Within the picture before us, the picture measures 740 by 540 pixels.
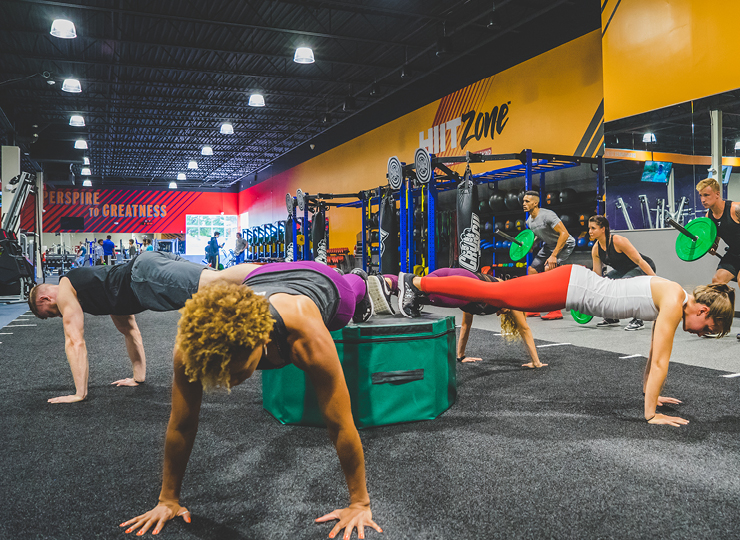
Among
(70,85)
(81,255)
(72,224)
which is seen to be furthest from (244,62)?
(72,224)

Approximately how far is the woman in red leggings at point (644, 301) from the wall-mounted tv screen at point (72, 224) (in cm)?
2335

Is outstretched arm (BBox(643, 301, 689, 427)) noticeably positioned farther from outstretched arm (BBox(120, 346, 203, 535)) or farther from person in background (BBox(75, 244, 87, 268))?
person in background (BBox(75, 244, 87, 268))

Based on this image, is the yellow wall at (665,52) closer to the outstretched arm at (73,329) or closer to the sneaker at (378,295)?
the sneaker at (378,295)

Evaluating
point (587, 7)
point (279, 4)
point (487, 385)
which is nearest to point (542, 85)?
point (587, 7)

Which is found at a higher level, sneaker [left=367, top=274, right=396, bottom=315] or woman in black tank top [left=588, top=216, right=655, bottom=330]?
woman in black tank top [left=588, top=216, right=655, bottom=330]

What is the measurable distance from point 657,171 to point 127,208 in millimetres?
22572

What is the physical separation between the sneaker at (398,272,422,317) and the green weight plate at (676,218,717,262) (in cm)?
293

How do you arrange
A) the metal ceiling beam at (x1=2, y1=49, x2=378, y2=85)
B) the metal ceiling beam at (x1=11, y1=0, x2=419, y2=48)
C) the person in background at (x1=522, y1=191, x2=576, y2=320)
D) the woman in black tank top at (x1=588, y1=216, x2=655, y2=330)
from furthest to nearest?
the metal ceiling beam at (x1=2, y1=49, x2=378, y2=85), the metal ceiling beam at (x1=11, y1=0, x2=419, y2=48), the person in background at (x1=522, y1=191, x2=576, y2=320), the woman in black tank top at (x1=588, y1=216, x2=655, y2=330)

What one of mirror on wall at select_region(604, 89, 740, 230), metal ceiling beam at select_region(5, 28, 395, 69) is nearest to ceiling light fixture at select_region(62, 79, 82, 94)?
metal ceiling beam at select_region(5, 28, 395, 69)

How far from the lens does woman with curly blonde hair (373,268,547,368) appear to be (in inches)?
117

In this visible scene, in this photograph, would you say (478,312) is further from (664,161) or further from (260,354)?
(664,161)

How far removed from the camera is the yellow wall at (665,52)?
5.30 metres

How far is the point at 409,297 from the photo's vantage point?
9.82 ft

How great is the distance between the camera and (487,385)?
313 cm
